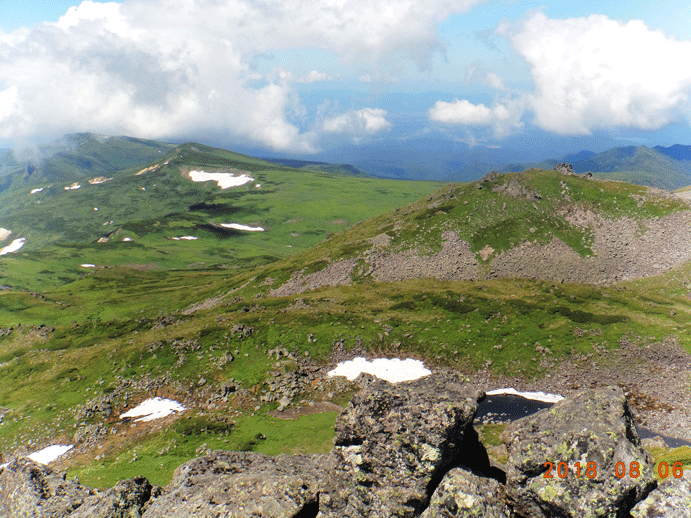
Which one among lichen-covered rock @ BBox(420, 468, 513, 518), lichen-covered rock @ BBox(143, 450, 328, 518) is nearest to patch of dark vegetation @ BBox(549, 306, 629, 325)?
lichen-covered rock @ BBox(420, 468, 513, 518)

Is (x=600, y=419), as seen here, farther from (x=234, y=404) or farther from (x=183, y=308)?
(x=183, y=308)

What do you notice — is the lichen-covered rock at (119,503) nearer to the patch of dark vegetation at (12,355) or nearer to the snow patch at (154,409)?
the snow patch at (154,409)

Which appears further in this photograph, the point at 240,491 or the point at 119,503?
the point at 119,503

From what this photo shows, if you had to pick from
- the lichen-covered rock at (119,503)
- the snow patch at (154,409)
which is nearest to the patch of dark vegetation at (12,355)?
the snow patch at (154,409)

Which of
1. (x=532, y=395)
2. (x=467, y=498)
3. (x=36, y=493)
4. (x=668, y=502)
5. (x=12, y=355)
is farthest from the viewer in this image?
(x=12, y=355)

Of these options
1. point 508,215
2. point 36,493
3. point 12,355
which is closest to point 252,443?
point 36,493

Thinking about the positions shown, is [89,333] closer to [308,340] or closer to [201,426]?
[308,340]

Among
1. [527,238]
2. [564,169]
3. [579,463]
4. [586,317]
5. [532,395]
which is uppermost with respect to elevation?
[564,169]
